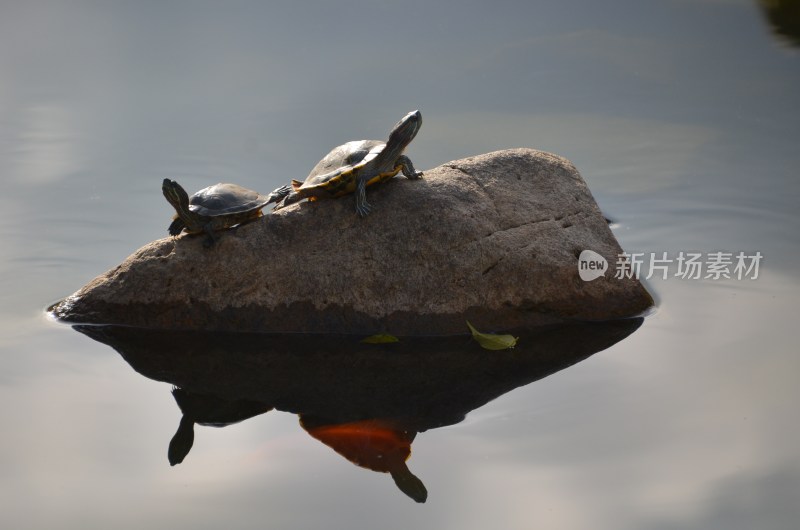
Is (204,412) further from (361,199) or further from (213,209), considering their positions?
(361,199)

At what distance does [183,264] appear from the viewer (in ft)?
14.8

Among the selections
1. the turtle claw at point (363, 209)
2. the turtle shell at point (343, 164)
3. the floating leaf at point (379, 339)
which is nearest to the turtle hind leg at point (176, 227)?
the turtle shell at point (343, 164)

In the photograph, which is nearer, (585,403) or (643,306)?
(585,403)

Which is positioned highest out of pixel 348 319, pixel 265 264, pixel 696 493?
pixel 265 264

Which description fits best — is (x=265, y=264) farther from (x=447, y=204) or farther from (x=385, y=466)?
(x=385, y=466)

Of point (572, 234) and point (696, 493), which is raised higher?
point (572, 234)

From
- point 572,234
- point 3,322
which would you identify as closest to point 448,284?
point 572,234

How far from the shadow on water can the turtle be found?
690mm

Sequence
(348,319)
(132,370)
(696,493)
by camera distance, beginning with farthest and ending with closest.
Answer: (348,319), (132,370), (696,493)

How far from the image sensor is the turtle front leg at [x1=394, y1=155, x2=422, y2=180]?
455cm

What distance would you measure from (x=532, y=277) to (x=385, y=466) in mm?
1515

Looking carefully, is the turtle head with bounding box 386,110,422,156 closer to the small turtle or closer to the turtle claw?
the turtle claw

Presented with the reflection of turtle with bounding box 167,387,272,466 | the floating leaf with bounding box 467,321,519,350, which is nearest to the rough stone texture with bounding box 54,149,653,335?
the floating leaf with bounding box 467,321,519,350

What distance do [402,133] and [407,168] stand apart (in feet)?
0.68
